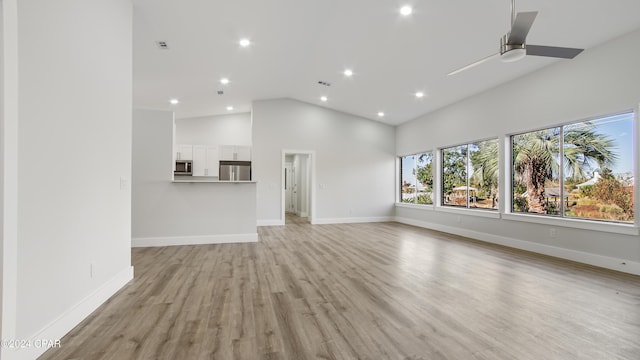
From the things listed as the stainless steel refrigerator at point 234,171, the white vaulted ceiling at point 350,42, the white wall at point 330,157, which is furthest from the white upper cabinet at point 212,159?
the white vaulted ceiling at point 350,42

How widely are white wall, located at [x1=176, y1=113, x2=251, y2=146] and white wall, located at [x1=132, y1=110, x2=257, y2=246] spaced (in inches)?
180

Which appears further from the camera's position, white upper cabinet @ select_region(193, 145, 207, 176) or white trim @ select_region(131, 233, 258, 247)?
white upper cabinet @ select_region(193, 145, 207, 176)

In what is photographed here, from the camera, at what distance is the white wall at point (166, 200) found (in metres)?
5.06

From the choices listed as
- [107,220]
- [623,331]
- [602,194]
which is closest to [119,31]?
[107,220]

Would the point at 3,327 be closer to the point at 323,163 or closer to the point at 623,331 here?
the point at 623,331

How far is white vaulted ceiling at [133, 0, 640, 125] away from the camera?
3.61m

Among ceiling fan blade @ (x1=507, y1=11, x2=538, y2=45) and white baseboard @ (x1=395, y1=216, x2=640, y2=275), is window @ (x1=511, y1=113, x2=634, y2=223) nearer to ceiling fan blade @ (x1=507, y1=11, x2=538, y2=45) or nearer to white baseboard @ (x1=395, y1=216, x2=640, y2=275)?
white baseboard @ (x1=395, y1=216, x2=640, y2=275)

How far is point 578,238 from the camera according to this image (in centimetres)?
425

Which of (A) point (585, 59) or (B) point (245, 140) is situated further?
(B) point (245, 140)

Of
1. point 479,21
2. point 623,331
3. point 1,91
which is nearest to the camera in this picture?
point 1,91

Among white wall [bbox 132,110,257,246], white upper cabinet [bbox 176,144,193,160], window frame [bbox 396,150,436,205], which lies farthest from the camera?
white upper cabinet [bbox 176,144,193,160]

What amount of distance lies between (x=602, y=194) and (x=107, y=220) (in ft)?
19.8

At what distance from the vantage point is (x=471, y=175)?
21.2 ft

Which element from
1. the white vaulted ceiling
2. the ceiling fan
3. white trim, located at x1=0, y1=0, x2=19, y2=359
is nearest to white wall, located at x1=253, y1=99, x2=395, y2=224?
the white vaulted ceiling
